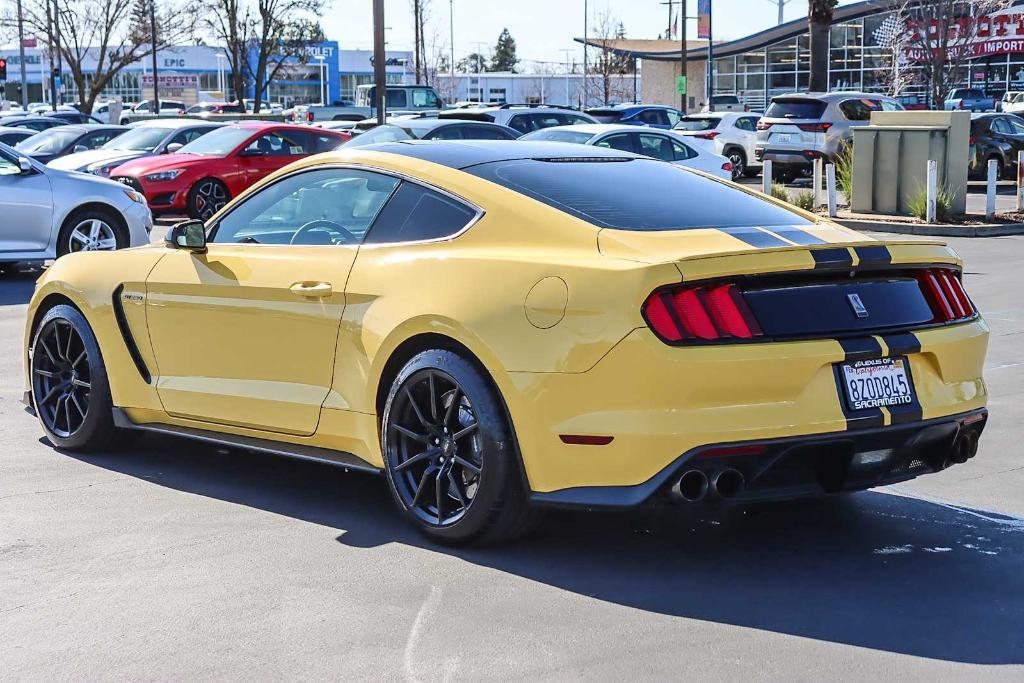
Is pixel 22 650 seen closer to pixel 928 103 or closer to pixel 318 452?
pixel 318 452

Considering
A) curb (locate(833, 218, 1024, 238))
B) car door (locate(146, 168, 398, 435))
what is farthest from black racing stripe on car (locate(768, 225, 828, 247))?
curb (locate(833, 218, 1024, 238))

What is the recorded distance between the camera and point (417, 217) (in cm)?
540

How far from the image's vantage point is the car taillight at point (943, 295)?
5.04m

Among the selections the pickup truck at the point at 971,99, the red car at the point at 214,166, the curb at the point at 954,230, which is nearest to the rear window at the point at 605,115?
the red car at the point at 214,166

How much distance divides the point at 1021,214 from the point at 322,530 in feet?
57.3

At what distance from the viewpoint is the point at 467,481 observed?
5.03m

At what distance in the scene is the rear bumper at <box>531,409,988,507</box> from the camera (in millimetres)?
4508

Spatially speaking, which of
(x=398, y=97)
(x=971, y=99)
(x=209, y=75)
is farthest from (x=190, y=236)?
(x=209, y=75)

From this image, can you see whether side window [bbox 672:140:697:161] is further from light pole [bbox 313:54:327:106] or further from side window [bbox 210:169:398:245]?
light pole [bbox 313:54:327:106]

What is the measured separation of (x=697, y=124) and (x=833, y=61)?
33923 mm

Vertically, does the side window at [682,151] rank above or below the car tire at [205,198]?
above

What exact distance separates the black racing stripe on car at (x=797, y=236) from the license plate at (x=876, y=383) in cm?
45

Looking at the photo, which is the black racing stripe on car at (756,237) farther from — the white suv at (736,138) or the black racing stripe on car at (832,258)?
the white suv at (736,138)

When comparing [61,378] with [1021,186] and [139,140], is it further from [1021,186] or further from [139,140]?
[139,140]
